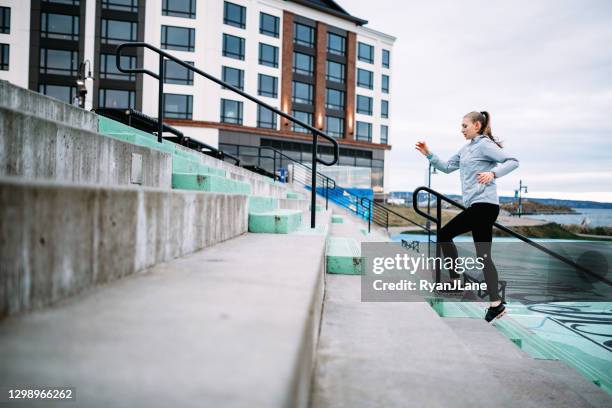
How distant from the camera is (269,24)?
90.1 feet

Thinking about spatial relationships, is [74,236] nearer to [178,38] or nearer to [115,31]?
[178,38]

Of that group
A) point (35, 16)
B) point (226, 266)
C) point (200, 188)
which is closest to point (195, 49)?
point (35, 16)

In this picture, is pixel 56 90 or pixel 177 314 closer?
pixel 177 314

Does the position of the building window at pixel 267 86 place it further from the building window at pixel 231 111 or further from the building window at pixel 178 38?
the building window at pixel 178 38

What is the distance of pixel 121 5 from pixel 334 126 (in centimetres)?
1842

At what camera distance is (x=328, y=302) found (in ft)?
8.71

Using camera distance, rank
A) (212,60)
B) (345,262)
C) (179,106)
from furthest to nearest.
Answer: (212,60), (179,106), (345,262)

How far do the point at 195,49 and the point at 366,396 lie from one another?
89.4 feet

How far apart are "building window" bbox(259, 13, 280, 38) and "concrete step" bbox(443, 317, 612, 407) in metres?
29.1

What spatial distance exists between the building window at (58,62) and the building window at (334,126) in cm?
1934

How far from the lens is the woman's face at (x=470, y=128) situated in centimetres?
338

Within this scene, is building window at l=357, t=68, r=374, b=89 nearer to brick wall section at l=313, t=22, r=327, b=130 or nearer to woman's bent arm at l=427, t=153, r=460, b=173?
brick wall section at l=313, t=22, r=327, b=130

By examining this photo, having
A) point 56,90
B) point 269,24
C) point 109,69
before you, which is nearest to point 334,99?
point 269,24

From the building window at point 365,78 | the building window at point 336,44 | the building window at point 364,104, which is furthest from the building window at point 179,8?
the building window at point 364,104
